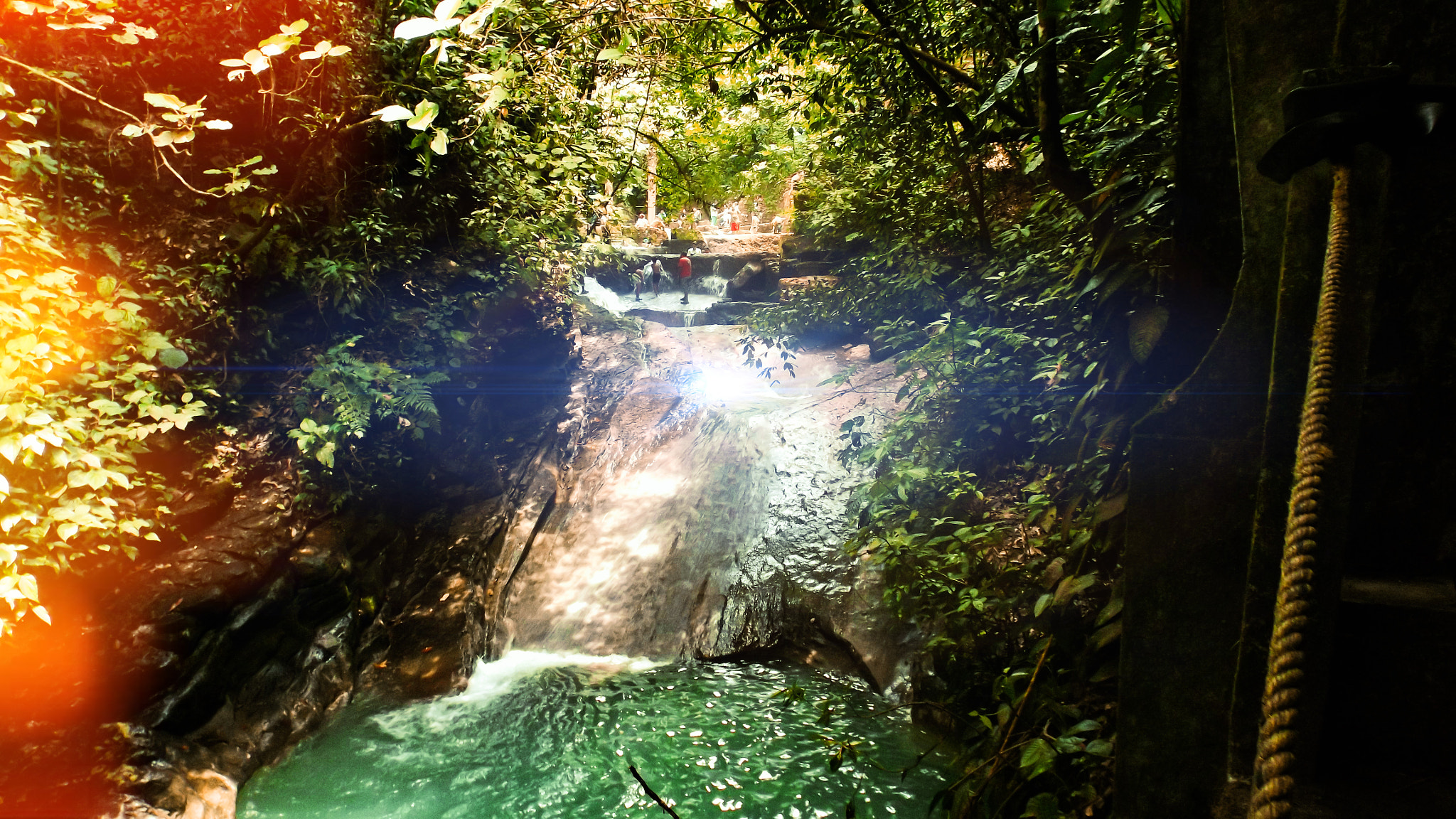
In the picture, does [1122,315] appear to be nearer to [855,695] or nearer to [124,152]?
[855,695]

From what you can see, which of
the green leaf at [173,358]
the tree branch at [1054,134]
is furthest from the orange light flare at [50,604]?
the tree branch at [1054,134]

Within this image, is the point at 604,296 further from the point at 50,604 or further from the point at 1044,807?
the point at 1044,807

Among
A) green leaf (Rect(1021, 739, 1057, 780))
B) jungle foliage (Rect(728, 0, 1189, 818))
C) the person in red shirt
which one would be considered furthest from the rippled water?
the person in red shirt

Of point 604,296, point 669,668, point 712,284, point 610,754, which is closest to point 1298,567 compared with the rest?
point 610,754

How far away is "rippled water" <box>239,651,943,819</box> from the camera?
380 cm

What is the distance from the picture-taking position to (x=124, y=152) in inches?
190

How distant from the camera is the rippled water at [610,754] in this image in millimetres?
3797

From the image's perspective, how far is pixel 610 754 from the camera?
4.32 metres

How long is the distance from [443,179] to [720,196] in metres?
12.8

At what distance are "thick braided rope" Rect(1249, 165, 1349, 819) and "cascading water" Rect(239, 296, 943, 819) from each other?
A: 5.11 feet

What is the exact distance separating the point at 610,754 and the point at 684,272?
16.9 meters

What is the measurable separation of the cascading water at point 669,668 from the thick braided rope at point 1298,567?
1.56 metres

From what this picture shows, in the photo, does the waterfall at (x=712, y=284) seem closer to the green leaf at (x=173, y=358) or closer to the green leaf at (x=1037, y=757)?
the green leaf at (x=173, y=358)

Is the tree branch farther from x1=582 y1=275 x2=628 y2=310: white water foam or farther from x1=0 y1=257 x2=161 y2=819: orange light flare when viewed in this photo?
x1=582 y1=275 x2=628 y2=310: white water foam
